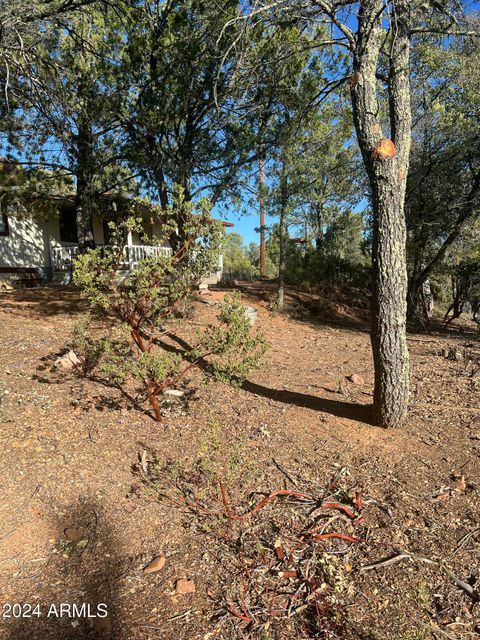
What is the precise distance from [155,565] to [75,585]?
46 cm

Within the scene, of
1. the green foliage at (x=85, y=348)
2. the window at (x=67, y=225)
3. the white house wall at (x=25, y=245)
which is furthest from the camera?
the window at (x=67, y=225)

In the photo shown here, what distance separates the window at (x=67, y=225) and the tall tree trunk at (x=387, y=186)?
13.5 meters

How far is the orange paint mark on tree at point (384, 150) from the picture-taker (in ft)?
11.2

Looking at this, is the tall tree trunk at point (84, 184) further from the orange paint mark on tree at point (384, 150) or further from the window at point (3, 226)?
the orange paint mark on tree at point (384, 150)

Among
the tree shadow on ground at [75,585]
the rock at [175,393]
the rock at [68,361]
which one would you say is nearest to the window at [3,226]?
the rock at [68,361]

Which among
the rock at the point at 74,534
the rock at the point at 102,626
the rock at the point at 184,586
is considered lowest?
the rock at the point at 102,626

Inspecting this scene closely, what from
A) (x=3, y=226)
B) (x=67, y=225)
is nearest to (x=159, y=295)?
(x=3, y=226)

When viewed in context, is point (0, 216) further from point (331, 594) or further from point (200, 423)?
point (331, 594)

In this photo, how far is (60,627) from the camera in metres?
1.98

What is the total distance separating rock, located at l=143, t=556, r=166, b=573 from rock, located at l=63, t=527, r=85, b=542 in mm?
541

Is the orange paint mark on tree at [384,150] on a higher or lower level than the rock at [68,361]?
higher

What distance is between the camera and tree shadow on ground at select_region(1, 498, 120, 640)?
196 cm

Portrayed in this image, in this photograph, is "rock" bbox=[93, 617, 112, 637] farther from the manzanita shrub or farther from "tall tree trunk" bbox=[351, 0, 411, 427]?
"tall tree trunk" bbox=[351, 0, 411, 427]

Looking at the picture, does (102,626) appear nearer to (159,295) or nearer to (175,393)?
(159,295)
